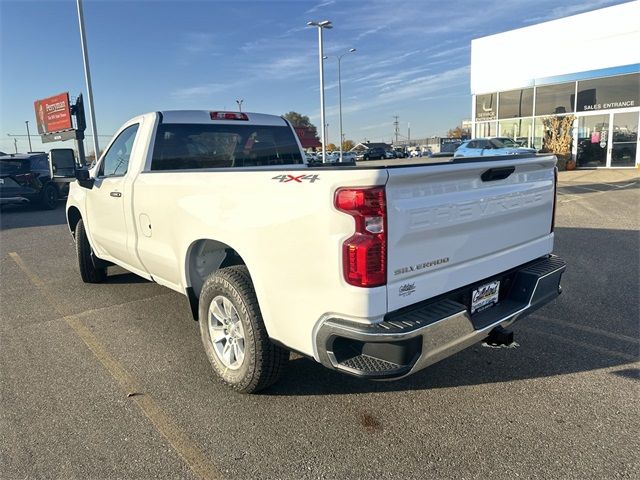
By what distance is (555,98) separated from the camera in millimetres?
22750

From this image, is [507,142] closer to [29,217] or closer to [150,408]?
[29,217]

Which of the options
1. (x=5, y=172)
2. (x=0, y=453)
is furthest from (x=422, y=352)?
(x=5, y=172)

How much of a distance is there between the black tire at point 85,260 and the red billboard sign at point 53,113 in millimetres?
31654

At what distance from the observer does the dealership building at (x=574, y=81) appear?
66.7 ft

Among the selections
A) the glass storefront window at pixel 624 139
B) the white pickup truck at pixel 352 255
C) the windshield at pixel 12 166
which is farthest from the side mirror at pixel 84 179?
the glass storefront window at pixel 624 139

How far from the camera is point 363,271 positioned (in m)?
2.32

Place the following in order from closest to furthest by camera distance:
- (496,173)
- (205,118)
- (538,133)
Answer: (496,173) < (205,118) < (538,133)

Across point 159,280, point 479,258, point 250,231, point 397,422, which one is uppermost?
point 250,231

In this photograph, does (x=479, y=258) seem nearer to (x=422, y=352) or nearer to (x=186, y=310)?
(x=422, y=352)

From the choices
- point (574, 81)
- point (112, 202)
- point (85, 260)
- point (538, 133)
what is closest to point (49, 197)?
point (85, 260)

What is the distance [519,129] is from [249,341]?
2500 centimetres

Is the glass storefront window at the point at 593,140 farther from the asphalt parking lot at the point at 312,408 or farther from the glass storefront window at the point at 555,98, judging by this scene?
the asphalt parking lot at the point at 312,408

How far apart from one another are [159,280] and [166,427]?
5.43 ft

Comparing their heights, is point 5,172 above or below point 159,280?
above
